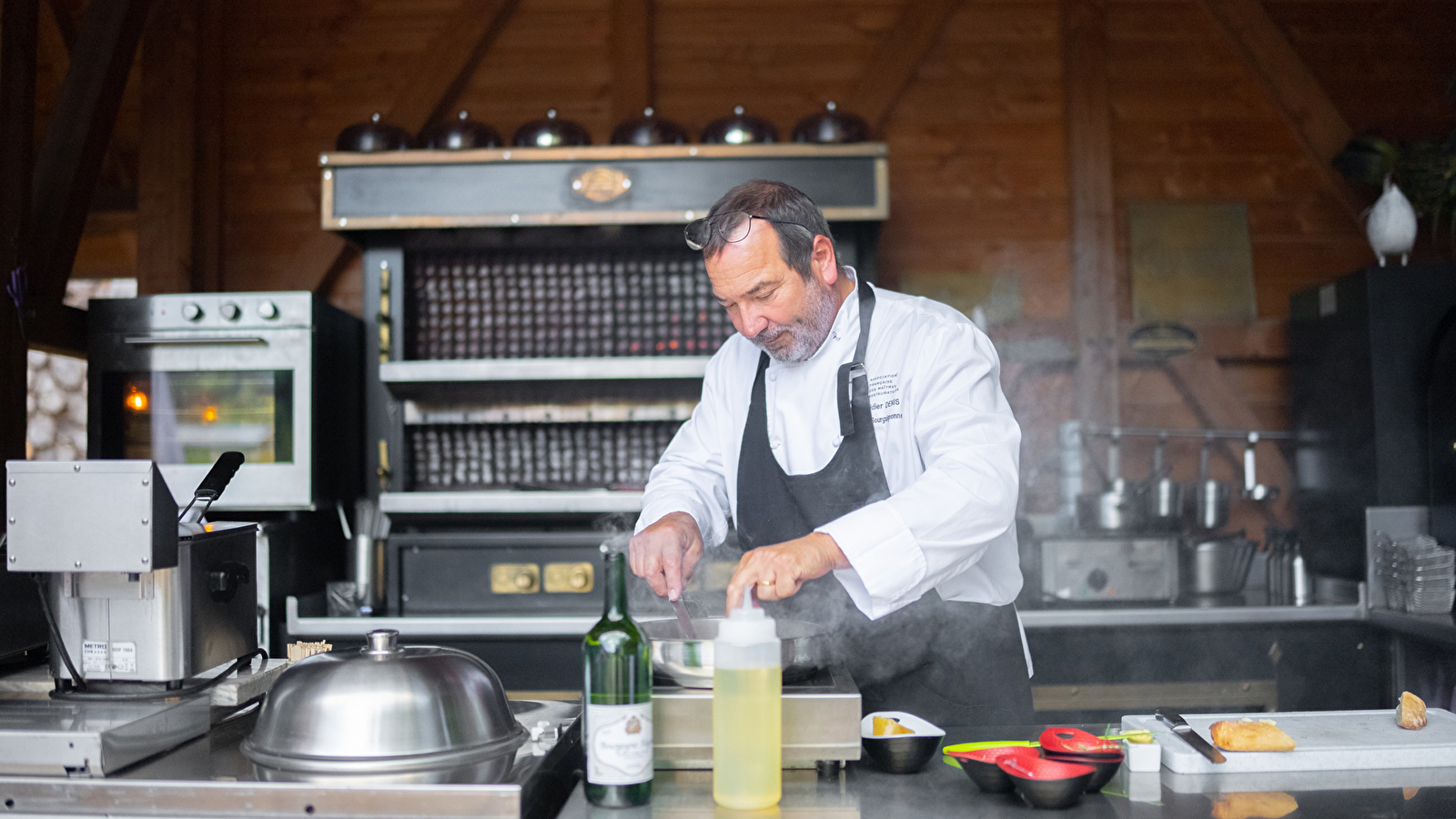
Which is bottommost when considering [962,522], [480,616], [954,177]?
[480,616]

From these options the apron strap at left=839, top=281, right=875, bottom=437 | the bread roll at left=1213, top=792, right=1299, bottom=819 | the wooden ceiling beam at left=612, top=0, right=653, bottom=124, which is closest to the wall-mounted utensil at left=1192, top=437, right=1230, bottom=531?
the apron strap at left=839, top=281, right=875, bottom=437

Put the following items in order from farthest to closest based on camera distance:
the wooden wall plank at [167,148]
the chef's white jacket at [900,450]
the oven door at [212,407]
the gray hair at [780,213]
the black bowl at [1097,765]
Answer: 1. the wooden wall plank at [167,148]
2. the oven door at [212,407]
3. the gray hair at [780,213]
4. the chef's white jacket at [900,450]
5. the black bowl at [1097,765]

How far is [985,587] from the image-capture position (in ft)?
6.61

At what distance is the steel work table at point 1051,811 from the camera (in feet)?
4.08

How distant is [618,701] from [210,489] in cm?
70

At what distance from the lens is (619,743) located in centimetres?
123

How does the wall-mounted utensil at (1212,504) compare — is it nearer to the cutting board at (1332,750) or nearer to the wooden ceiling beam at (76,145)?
the cutting board at (1332,750)

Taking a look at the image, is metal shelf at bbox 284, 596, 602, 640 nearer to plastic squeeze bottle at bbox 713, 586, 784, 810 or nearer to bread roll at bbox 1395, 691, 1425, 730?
plastic squeeze bottle at bbox 713, 586, 784, 810

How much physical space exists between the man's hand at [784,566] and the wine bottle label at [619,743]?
173 millimetres

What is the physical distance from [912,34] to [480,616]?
248 cm

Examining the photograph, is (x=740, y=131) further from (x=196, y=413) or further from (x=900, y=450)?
(x=196, y=413)

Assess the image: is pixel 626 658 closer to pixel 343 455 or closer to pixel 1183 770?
pixel 1183 770

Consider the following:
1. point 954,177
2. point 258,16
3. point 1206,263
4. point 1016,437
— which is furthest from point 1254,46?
point 258,16

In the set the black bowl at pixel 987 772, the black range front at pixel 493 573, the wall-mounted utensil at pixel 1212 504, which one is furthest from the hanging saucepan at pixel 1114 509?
the black bowl at pixel 987 772
